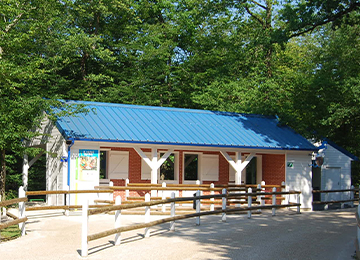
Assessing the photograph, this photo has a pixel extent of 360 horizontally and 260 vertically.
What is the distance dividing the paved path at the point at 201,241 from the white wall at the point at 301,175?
6.85 metres

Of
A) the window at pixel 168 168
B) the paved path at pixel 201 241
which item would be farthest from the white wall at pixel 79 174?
the window at pixel 168 168

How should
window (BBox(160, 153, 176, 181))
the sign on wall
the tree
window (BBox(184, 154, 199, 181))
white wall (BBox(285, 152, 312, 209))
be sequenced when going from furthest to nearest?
window (BBox(160, 153, 176, 181)) < window (BBox(184, 154, 199, 181)) < white wall (BBox(285, 152, 312, 209)) < the sign on wall < the tree

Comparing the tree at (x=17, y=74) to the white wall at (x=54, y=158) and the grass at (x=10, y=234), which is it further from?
the grass at (x=10, y=234)

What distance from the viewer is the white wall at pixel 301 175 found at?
1008 inches

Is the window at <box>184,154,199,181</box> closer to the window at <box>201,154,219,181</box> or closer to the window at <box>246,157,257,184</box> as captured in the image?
the window at <box>201,154,219,181</box>

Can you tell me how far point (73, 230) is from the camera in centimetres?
1507

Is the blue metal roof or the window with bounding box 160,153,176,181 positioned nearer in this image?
the blue metal roof

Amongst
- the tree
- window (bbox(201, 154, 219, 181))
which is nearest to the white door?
window (bbox(201, 154, 219, 181))

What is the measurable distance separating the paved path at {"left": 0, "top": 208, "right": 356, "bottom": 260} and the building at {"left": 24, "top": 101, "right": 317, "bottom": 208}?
359 cm

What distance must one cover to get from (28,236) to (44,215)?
16.5ft

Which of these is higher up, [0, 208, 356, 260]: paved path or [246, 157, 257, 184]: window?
[246, 157, 257, 184]: window

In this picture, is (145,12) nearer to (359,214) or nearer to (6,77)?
(6,77)

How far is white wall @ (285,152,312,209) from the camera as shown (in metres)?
25.6

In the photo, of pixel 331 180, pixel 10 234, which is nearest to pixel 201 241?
pixel 10 234
